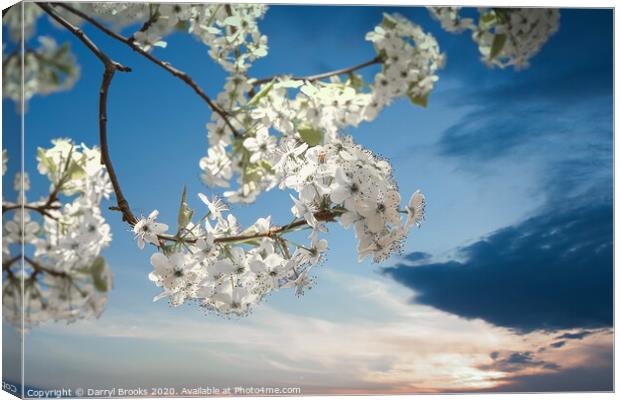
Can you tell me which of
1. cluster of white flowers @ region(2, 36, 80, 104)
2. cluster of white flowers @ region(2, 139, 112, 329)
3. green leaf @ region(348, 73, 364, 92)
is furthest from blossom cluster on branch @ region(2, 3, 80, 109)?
green leaf @ region(348, 73, 364, 92)

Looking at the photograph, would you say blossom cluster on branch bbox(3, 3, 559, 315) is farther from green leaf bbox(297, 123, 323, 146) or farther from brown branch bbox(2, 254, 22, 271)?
brown branch bbox(2, 254, 22, 271)

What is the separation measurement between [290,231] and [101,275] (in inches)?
33.4

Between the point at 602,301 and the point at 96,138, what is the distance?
1.81 m

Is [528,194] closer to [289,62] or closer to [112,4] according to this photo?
[289,62]

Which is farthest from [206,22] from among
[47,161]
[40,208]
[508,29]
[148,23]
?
[508,29]

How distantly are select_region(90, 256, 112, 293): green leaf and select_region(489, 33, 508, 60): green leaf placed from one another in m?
1.48

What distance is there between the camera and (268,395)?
2604 millimetres

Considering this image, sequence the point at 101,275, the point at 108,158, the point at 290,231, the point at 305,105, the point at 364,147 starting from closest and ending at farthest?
the point at 290,231, the point at 108,158, the point at 101,275, the point at 364,147, the point at 305,105

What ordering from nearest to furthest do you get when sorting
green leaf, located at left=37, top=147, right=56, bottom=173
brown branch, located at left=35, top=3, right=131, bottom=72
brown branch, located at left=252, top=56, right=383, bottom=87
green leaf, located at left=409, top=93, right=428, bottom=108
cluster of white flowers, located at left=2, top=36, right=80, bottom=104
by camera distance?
brown branch, located at left=35, top=3, right=131, bottom=72
green leaf, located at left=37, top=147, right=56, bottom=173
cluster of white flowers, located at left=2, top=36, right=80, bottom=104
brown branch, located at left=252, top=56, right=383, bottom=87
green leaf, located at left=409, top=93, right=428, bottom=108

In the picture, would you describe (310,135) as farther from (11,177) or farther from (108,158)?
(11,177)

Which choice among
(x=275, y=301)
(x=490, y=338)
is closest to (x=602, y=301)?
(x=490, y=338)

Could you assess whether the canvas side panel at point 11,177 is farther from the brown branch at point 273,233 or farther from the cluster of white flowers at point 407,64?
the cluster of white flowers at point 407,64

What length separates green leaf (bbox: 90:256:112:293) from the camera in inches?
86.0

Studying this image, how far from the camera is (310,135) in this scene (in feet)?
7.97
